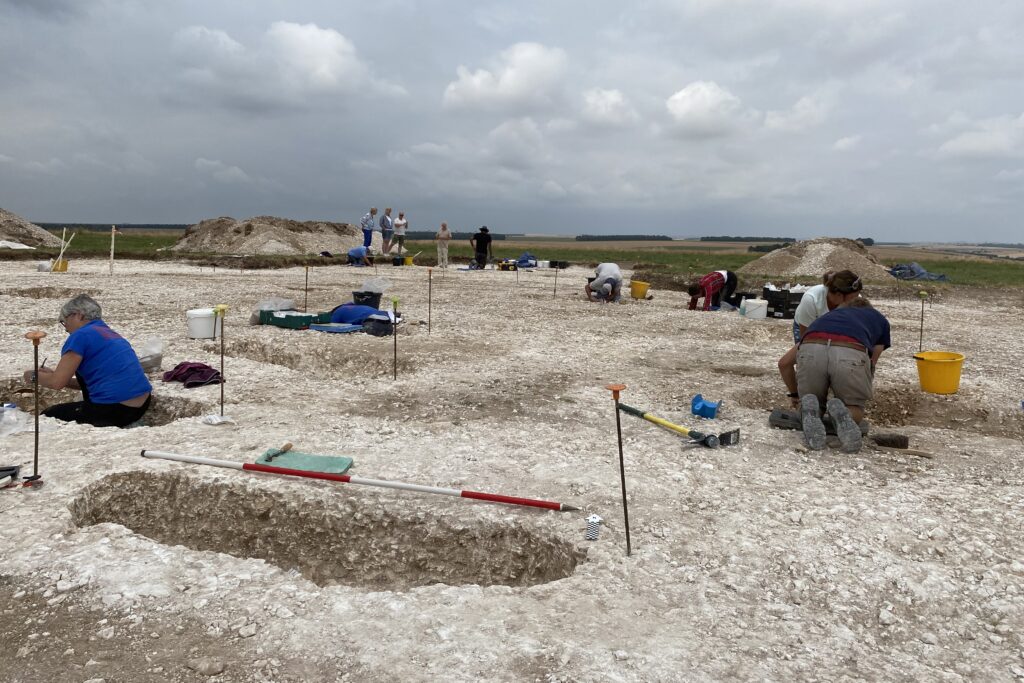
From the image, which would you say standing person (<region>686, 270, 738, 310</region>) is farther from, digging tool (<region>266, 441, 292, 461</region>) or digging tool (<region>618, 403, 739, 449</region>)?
digging tool (<region>266, 441, 292, 461</region>)

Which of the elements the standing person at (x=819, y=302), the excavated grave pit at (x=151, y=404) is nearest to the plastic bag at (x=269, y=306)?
the excavated grave pit at (x=151, y=404)

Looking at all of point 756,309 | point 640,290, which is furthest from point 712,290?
point 640,290

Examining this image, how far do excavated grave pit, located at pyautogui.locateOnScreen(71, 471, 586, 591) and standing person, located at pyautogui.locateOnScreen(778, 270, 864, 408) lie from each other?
362 centimetres

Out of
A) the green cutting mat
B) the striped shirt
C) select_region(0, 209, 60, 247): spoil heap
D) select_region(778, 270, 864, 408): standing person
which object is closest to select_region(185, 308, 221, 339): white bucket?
the green cutting mat

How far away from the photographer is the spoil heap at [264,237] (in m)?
35.0

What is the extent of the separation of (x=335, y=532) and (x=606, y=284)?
41.3ft

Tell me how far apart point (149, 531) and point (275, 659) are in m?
2.02

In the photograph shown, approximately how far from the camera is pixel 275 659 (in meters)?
2.95

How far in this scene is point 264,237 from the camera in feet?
117

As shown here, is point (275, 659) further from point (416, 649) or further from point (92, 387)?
point (92, 387)

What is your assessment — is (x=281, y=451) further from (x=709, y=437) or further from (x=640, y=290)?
(x=640, y=290)

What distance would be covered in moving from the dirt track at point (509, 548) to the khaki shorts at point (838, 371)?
1.86 ft

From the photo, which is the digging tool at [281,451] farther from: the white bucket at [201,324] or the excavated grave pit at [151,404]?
the white bucket at [201,324]

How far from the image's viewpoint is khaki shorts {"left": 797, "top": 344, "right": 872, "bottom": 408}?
5.75 m
